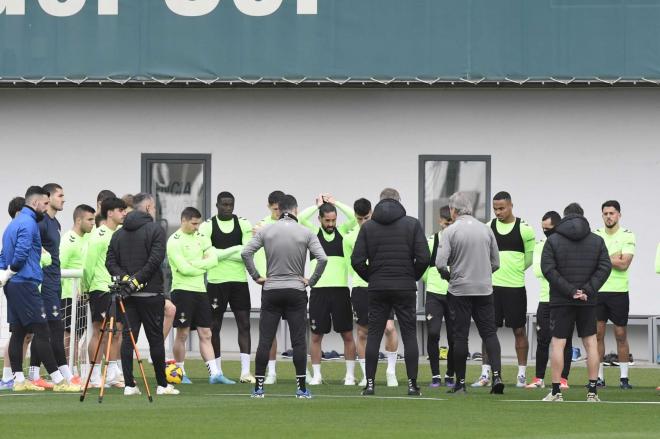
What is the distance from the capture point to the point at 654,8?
74.6ft

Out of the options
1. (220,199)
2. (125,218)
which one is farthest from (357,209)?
A: (125,218)

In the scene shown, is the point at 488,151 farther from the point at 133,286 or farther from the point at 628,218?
the point at 133,286

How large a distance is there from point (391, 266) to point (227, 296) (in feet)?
9.86

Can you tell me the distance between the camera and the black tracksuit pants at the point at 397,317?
1723 cm

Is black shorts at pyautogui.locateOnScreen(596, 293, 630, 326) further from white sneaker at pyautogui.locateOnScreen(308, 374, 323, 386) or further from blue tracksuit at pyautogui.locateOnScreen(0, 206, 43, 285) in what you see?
blue tracksuit at pyautogui.locateOnScreen(0, 206, 43, 285)

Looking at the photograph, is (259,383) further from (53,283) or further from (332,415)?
(53,283)

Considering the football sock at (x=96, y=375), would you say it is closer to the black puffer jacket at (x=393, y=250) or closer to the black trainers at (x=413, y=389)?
the black puffer jacket at (x=393, y=250)

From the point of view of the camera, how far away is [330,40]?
23.1 meters

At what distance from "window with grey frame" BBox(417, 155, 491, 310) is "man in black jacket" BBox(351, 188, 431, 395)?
678 cm

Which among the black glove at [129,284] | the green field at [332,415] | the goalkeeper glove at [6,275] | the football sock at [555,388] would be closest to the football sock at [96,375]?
the green field at [332,415]

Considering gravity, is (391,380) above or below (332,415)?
above

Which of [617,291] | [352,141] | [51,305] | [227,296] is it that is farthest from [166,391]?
[352,141]

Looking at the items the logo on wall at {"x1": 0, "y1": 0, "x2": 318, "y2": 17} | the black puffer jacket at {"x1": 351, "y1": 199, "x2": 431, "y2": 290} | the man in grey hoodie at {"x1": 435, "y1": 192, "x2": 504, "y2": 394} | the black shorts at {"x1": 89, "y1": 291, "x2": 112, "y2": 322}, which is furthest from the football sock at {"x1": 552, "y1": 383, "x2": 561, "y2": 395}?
the logo on wall at {"x1": 0, "y1": 0, "x2": 318, "y2": 17}

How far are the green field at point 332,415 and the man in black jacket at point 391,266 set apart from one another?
623mm
